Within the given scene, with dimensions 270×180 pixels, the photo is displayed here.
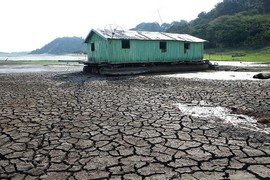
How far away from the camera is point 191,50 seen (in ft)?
87.1

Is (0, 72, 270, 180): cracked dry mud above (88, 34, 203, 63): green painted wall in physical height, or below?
below

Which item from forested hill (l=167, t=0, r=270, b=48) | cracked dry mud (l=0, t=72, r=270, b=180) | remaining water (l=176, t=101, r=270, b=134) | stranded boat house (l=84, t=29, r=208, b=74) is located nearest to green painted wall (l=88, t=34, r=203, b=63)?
stranded boat house (l=84, t=29, r=208, b=74)

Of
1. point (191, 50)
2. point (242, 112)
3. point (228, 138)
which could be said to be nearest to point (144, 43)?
point (191, 50)

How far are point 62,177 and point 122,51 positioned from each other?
18511mm

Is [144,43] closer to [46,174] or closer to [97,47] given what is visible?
[97,47]

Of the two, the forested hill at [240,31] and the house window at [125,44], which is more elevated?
the forested hill at [240,31]

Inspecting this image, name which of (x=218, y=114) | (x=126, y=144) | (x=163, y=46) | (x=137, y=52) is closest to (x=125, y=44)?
(x=137, y=52)

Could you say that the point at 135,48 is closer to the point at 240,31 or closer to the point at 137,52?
the point at 137,52

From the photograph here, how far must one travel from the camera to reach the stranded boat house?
21344 mm

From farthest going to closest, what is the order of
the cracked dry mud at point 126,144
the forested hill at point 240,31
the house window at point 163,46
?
1. the forested hill at point 240,31
2. the house window at point 163,46
3. the cracked dry mud at point 126,144

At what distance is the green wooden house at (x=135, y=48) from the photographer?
70.0 feet

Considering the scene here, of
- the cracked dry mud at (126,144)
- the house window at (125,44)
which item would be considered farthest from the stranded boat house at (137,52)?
the cracked dry mud at (126,144)

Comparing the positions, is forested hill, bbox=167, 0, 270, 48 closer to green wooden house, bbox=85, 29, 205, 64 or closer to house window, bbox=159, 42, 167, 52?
green wooden house, bbox=85, 29, 205, 64

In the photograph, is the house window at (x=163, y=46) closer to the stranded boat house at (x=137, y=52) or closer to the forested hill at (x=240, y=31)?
the stranded boat house at (x=137, y=52)
